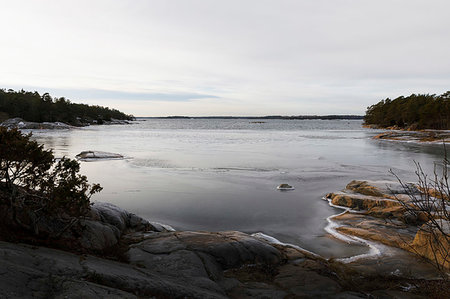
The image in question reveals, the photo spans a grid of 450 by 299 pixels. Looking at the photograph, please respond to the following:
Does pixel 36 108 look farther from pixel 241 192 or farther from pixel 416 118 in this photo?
pixel 416 118

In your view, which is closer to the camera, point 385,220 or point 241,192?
point 385,220

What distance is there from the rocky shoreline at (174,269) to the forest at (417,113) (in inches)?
3399

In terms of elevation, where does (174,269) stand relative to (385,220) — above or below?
below

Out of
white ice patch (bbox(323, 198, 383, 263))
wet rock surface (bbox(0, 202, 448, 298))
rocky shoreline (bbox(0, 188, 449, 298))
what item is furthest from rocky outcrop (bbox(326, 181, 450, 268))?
wet rock surface (bbox(0, 202, 448, 298))

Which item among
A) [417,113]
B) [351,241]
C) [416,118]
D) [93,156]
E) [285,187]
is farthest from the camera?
[416,118]

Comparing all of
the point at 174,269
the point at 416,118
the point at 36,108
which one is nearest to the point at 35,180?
the point at 174,269

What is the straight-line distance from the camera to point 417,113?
291 ft

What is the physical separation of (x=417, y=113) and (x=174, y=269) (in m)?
→ 101

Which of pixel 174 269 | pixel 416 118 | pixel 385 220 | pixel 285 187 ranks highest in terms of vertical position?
pixel 416 118

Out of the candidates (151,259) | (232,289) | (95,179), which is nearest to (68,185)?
(151,259)

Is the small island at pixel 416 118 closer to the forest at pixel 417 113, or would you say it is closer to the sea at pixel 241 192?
the forest at pixel 417 113

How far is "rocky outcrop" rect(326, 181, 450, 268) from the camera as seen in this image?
8242 mm

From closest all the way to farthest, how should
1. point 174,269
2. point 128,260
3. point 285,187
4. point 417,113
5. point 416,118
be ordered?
point 174,269, point 128,260, point 285,187, point 417,113, point 416,118

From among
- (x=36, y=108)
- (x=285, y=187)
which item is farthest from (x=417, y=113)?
(x=36, y=108)
